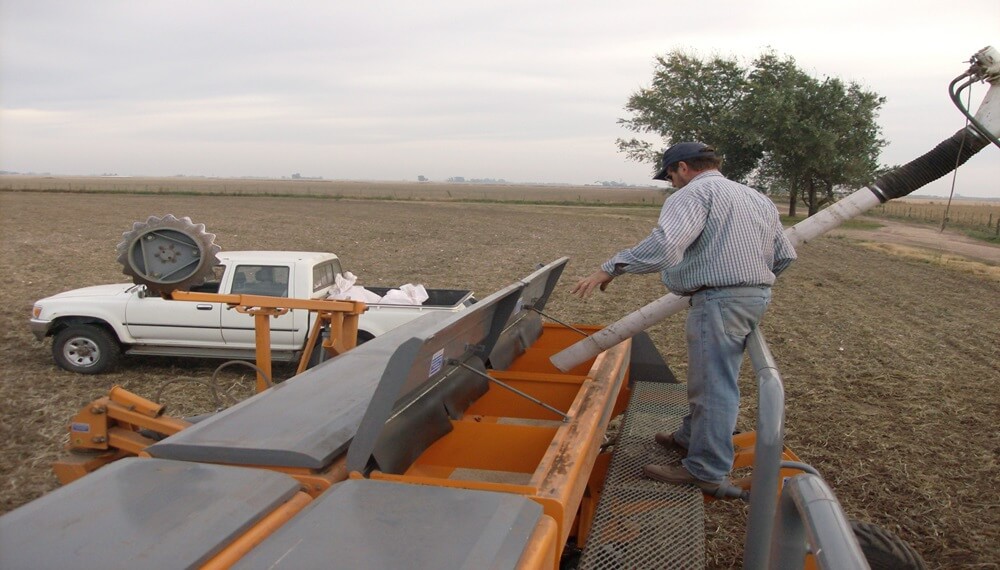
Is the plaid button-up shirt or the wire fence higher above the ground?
the plaid button-up shirt

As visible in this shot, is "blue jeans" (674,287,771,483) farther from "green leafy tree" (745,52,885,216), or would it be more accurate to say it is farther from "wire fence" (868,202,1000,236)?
"green leafy tree" (745,52,885,216)

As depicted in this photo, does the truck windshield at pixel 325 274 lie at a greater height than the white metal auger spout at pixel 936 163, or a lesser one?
lesser

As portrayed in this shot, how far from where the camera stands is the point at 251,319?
8.14 metres

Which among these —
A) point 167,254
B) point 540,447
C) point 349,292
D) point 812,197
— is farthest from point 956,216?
point 167,254

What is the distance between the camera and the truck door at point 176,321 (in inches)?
→ 322

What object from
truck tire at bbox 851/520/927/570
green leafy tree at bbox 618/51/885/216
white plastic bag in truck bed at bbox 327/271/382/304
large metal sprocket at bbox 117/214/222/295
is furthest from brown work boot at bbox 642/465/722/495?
green leafy tree at bbox 618/51/885/216

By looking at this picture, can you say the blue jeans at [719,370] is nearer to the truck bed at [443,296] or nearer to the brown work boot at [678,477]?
the brown work boot at [678,477]

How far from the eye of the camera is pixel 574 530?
3695 millimetres

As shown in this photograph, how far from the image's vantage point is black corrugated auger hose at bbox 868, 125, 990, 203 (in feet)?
10.0

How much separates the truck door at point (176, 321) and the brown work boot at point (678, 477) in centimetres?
610

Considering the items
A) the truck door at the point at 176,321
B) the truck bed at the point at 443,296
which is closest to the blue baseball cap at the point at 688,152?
the truck bed at the point at 443,296

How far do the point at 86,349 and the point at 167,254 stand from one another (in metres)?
4.79

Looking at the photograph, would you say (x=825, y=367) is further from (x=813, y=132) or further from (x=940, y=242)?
(x=813, y=132)

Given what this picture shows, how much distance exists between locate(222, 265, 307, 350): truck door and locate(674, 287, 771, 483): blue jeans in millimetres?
5666
